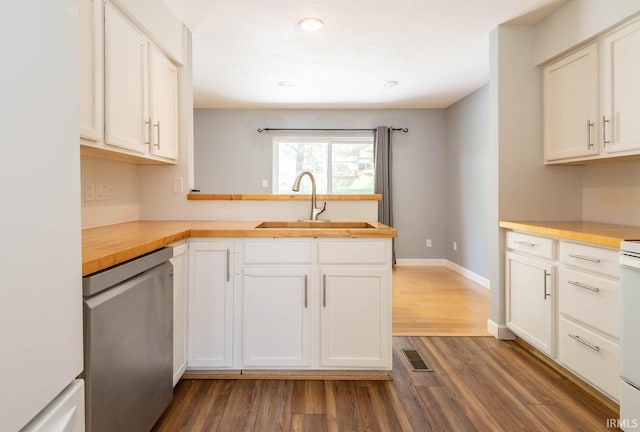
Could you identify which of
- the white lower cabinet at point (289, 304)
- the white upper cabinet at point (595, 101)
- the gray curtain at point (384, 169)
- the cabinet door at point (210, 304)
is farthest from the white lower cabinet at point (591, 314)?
the gray curtain at point (384, 169)

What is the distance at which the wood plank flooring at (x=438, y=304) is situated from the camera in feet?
9.65

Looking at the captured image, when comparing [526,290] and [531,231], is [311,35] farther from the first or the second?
[526,290]

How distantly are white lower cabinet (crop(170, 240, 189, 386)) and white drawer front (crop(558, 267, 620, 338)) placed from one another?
7.02ft

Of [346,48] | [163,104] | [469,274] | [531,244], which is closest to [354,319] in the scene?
[531,244]

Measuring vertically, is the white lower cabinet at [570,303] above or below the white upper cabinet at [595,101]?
below

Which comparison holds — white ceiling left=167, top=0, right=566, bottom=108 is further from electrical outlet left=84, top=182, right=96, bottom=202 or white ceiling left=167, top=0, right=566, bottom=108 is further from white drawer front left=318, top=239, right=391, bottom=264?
white drawer front left=318, top=239, right=391, bottom=264

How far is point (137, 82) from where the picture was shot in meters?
2.03

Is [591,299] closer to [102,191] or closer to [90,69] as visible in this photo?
[90,69]

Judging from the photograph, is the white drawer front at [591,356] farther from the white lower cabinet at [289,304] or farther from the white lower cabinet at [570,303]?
the white lower cabinet at [289,304]

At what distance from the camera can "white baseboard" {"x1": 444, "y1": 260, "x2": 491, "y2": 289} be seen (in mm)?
4331

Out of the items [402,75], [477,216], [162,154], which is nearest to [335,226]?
[162,154]

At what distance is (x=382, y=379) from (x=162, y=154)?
76.3 inches

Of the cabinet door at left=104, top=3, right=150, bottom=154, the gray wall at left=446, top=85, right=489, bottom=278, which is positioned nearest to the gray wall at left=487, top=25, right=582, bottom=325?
the gray wall at left=446, top=85, right=489, bottom=278

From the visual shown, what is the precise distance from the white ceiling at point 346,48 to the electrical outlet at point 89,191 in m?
1.32
